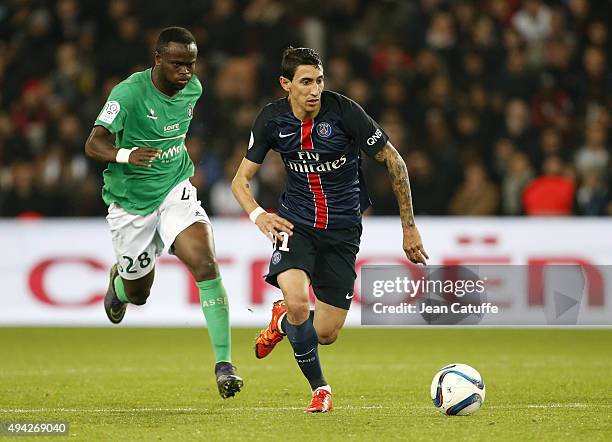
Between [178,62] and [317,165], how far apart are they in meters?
1.11

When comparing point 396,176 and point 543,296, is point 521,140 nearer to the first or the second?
point 543,296

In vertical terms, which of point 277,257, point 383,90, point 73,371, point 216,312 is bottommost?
point 73,371

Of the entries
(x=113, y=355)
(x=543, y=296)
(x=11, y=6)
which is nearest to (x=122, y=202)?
(x=113, y=355)

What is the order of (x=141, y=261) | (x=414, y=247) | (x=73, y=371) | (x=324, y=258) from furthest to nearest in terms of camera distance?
(x=73, y=371)
(x=141, y=261)
(x=324, y=258)
(x=414, y=247)

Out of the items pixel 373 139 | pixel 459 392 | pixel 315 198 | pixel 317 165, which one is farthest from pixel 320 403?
pixel 373 139

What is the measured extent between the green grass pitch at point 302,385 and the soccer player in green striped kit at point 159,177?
0.70m

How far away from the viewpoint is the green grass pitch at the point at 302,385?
6527mm

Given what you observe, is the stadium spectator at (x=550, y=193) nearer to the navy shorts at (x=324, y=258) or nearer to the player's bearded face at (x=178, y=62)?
the navy shorts at (x=324, y=258)

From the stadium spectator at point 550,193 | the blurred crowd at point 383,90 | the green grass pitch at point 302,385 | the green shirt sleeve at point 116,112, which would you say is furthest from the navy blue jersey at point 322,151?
the stadium spectator at point 550,193

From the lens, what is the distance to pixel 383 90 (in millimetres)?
15188

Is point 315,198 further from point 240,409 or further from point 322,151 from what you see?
point 240,409

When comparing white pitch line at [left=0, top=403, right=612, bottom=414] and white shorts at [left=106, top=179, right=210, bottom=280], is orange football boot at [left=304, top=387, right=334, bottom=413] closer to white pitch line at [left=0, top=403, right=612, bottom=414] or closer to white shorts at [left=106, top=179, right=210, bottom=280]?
white pitch line at [left=0, top=403, right=612, bottom=414]

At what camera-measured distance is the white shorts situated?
317 inches

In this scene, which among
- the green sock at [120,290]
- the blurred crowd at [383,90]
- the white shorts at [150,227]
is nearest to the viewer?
the white shorts at [150,227]
